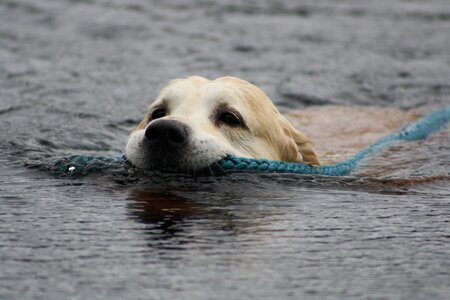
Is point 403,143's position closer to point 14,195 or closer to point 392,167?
point 392,167

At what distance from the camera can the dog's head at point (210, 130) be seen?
5.21m

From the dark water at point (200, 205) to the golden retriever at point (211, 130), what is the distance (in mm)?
177

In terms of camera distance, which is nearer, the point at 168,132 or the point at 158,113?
the point at 168,132

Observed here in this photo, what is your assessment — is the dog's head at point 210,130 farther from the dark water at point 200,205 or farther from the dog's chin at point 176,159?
the dark water at point 200,205

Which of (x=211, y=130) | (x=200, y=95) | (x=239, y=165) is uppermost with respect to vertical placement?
(x=200, y=95)

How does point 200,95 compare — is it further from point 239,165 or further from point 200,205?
point 200,205

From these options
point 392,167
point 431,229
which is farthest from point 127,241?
point 392,167

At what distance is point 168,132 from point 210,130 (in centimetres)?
48

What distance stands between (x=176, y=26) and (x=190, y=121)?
25.8 feet

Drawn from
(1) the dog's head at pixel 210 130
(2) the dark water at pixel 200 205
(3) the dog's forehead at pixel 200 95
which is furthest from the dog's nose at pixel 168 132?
(3) the dog's forehead at pixel 200 95

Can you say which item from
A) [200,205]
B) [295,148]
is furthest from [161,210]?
[295,148]

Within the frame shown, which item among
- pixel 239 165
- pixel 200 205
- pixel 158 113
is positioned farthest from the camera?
pixel 158 113

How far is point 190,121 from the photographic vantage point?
5465mm

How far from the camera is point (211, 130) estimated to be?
5574mm
